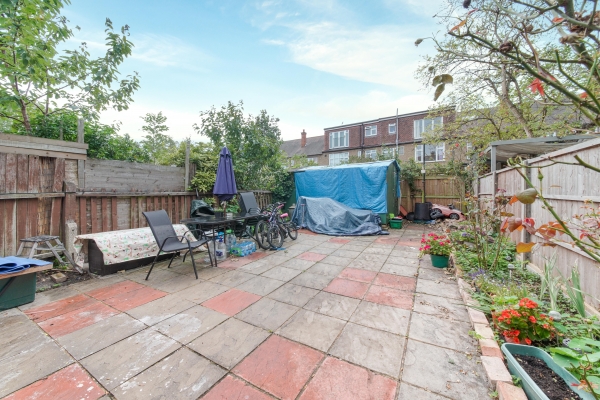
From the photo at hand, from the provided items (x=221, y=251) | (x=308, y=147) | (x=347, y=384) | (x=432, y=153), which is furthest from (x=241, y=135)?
(x=308, y=147)

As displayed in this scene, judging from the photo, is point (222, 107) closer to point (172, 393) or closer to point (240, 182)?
point (240, 182)

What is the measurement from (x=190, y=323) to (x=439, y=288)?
2.93 metres

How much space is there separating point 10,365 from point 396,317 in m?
3.18

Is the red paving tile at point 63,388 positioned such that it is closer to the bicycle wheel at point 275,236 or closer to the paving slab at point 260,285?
the paving slab at point 260,285

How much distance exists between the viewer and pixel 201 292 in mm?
3014

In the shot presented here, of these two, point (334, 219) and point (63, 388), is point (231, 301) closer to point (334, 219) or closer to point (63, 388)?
point (63, 388)

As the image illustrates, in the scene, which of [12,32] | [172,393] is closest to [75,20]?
[12,32]

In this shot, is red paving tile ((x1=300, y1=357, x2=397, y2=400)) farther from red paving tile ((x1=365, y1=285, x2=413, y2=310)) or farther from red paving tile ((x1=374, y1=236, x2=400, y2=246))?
red paving tile ((x1=374, y1=236, x2=400, y2=246))

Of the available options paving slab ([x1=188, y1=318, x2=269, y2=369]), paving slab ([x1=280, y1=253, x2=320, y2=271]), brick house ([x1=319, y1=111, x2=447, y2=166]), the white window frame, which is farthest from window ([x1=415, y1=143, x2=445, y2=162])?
paving slab ([x1=188, y1=318, x2=269, y2=369])

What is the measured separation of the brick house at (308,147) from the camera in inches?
914

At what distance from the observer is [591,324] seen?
1.77 meters

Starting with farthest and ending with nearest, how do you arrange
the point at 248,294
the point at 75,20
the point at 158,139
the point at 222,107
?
1. the point at 158,139
2. the point at 222,107
3. the point at 75,20
4. the point at 248,294

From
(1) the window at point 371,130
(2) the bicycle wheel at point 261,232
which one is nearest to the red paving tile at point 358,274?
(2) the bicycle wheel at point 261,232

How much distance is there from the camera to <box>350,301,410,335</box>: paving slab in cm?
225
